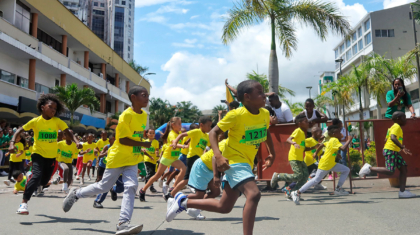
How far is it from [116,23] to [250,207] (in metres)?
113

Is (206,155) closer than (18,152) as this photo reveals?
Yes

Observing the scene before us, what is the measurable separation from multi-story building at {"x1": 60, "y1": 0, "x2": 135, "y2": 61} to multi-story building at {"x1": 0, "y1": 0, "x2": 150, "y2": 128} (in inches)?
2306

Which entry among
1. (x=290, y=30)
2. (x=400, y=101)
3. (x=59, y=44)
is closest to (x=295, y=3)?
(x=290, y=30)

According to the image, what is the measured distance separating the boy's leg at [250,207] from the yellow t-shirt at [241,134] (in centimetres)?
30

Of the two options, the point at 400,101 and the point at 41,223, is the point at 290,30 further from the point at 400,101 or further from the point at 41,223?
the point at 41,223

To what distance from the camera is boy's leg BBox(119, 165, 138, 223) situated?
440 centimetres

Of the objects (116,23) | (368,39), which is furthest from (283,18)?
(116,23)

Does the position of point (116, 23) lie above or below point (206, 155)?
above

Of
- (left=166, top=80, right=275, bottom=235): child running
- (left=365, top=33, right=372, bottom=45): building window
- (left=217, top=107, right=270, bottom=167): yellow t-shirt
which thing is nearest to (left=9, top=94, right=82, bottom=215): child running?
(left=166, top=80, right=275, bottom=235): child running

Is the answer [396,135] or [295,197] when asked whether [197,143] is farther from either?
[396,135]

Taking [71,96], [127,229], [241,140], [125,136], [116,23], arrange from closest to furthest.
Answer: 1. [241,140]
2. [127,229]
3. [125,136]
4. [71,96]
5. [116,23]

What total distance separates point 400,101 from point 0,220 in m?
8.37

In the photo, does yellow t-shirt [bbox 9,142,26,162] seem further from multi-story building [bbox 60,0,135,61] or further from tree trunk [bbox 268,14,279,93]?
multi-story building [bbox 60,0,135,61]

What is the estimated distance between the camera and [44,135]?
19.2 feet
